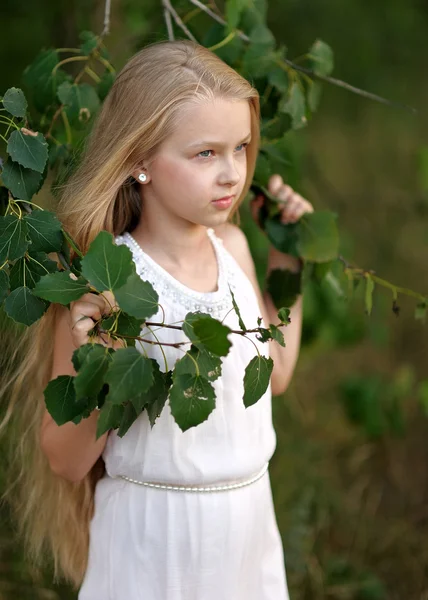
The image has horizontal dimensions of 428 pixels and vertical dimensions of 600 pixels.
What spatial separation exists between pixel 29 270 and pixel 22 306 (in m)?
0.06

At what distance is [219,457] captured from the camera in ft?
4.95

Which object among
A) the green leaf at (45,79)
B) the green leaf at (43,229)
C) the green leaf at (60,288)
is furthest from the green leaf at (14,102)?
the green leaf at (45,79)

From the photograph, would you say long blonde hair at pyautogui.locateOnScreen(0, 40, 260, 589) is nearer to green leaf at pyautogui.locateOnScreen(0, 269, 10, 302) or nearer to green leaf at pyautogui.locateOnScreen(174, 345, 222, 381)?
green leaf at pyautogui.locateOnScreen(0, 269, 10, 302)

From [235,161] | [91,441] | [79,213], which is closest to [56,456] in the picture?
[91,441]

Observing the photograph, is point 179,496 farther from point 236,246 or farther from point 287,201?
point 287,201

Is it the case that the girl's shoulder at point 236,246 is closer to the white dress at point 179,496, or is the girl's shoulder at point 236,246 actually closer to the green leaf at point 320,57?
the white dress at point 179,496

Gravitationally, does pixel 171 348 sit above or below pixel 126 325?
below

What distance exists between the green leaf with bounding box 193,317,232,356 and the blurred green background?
586 millimetres

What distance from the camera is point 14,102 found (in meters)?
1.31

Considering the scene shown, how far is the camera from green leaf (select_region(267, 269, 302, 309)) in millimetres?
1799

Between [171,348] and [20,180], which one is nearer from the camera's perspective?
[20,180]

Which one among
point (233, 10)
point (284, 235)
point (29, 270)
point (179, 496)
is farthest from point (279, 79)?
point (179, 496)

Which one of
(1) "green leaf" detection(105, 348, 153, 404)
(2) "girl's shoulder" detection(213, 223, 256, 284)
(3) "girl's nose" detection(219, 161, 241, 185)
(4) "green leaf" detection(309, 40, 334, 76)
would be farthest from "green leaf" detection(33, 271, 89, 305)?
(4) "green leaf" detection(309, 40, 334, 76)

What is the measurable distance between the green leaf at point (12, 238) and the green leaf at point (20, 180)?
7cm
